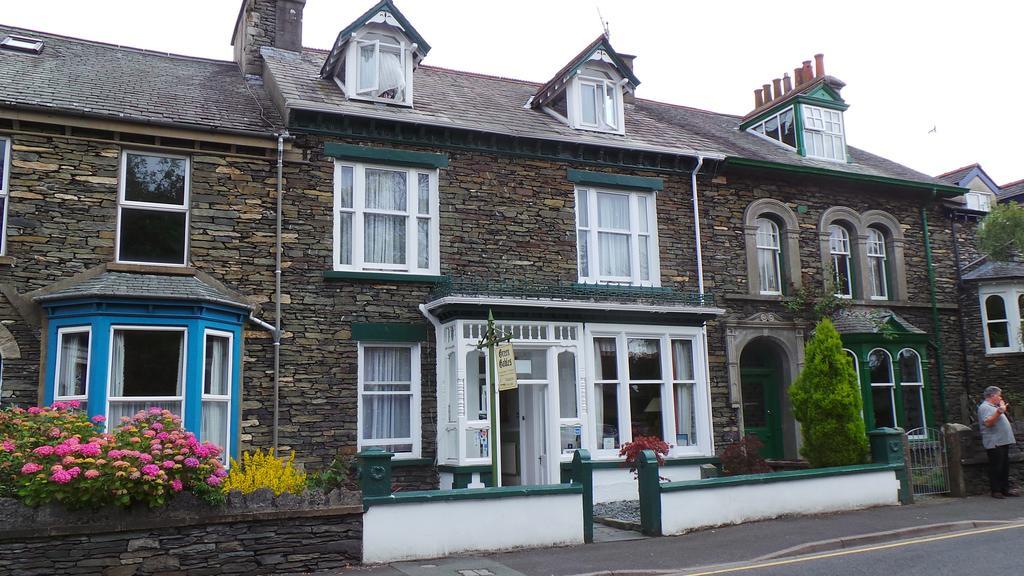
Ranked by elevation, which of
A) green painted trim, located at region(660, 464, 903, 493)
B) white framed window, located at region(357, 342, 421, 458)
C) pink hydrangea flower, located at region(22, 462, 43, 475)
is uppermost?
white framed window, located at region(357, 342, 421, 458)

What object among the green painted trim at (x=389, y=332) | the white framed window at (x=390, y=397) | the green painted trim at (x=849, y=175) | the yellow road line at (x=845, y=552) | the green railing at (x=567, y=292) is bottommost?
the yellow road line at (x=845, y=552)

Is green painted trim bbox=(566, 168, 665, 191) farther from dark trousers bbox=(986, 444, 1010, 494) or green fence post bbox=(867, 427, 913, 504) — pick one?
dark trousers bbox=(986, 444, 1010, 494)

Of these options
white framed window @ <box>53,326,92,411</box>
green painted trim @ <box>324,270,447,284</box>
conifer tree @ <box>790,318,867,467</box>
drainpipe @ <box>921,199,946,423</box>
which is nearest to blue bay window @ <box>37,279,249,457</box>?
white framed window @ <box>53,326,92,411</box>

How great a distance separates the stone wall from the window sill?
17.5 ft

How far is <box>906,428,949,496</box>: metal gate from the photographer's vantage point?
48.8 feet

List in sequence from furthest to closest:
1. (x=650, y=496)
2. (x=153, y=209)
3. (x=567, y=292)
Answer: (x=567, y=292), (x=153, y=209), (x=650, y=496)

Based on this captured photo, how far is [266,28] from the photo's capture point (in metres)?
17.9

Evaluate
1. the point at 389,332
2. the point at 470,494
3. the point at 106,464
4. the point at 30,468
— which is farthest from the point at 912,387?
the point at 30,468

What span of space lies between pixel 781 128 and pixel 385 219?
11107 mm

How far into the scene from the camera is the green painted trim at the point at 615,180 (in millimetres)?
16703

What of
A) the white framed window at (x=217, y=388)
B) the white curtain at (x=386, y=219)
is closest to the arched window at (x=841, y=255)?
the white curtain at (x=386, y=219)

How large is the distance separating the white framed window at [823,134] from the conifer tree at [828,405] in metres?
6.07

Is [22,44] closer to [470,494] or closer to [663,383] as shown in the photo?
[470,494]

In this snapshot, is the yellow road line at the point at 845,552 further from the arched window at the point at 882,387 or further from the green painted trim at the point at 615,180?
the green painted trim at the point at 615,180
